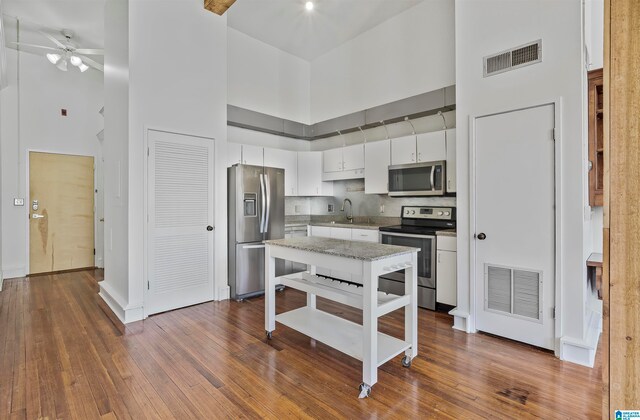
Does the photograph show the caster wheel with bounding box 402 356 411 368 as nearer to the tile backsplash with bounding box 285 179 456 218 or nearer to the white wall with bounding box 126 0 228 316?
the tile backsplash with bounding box 285 179 456 218

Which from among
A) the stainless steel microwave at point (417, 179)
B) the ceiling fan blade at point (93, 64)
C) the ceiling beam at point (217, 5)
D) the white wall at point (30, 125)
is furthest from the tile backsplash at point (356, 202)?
the white wall at point (30, 125)

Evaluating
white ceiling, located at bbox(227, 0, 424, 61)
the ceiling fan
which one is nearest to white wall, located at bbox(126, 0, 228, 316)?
white ceiling, located at bbox(227, 0, 424, 61)

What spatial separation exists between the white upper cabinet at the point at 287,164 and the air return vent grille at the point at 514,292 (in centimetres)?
325

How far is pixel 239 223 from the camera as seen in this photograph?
13.7 ft

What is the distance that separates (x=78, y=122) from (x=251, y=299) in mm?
4921

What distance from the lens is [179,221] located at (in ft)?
12.4

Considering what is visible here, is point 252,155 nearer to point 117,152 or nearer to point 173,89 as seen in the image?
point 173,89

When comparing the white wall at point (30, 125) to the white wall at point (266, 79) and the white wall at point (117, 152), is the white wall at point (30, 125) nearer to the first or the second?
the white wall at point (117, 152)

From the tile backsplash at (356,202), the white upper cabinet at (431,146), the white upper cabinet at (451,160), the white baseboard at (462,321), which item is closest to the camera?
the white baseboard at (462,321)

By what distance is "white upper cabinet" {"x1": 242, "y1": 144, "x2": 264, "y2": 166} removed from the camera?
4.73 metres

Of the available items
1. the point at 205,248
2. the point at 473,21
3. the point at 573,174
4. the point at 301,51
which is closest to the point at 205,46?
the point at 301,51

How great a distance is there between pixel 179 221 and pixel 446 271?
126 inches

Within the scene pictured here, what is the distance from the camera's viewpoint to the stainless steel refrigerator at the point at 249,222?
415cm

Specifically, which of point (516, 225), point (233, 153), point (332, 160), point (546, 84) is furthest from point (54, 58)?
point (516, 225)
